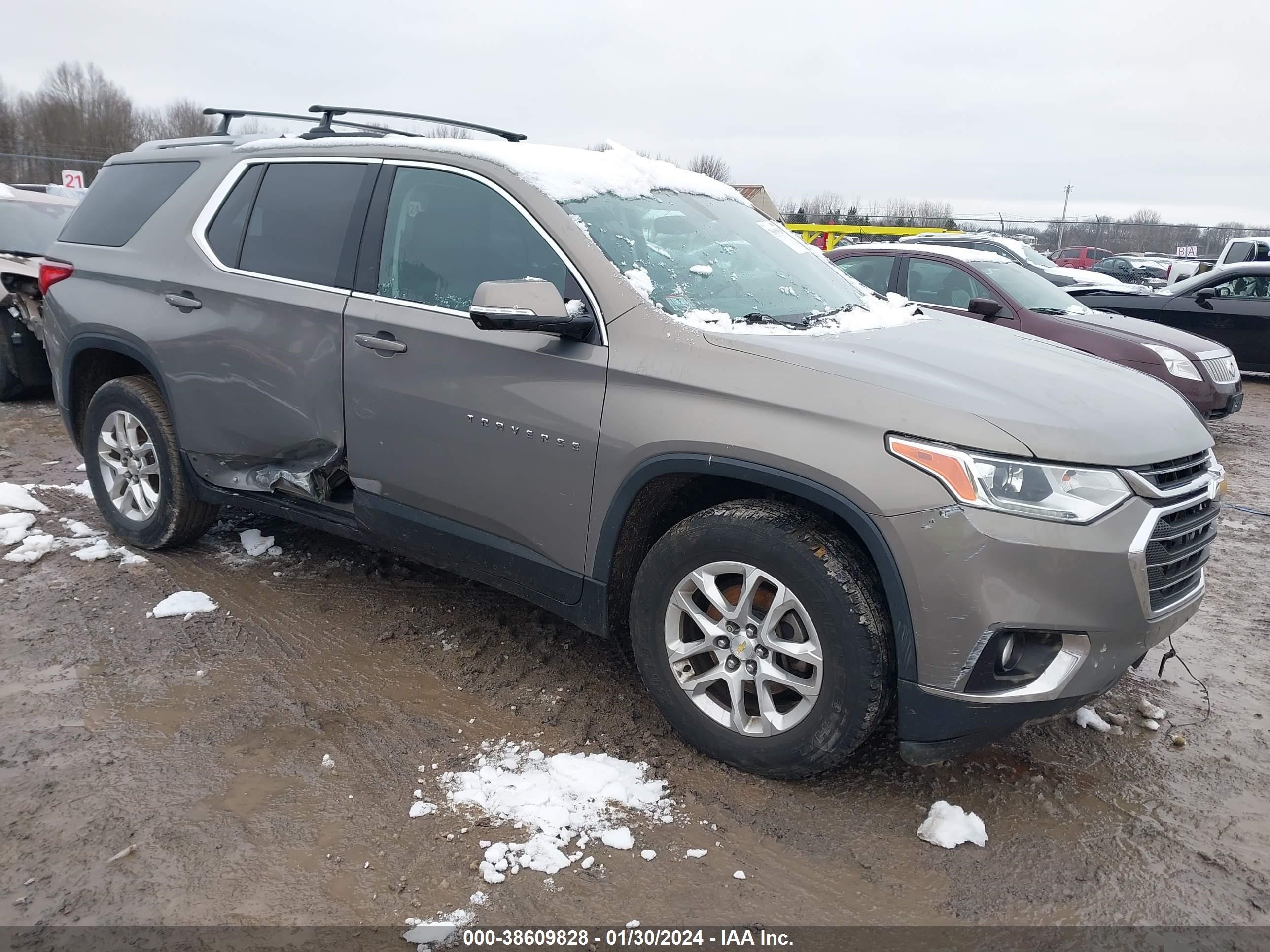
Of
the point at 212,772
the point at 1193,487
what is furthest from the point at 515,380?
the point at 1193,487

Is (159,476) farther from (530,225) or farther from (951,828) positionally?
(951,828)

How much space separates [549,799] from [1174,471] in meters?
2.04

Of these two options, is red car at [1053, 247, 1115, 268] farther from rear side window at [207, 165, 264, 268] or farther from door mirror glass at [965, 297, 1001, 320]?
rear side window at [207, 165, 264, 268]

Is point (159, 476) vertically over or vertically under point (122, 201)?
under

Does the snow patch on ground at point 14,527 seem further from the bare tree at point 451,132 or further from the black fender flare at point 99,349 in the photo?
the bare tree at point 451,132

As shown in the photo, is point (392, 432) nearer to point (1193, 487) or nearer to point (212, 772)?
point (212, 772)

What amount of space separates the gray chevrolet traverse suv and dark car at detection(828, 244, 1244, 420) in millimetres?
4381

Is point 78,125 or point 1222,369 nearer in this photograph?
point 1222,369

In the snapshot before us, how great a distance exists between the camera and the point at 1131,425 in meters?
2.68

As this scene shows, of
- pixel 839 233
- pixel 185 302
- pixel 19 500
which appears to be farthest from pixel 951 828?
pixel 839 233

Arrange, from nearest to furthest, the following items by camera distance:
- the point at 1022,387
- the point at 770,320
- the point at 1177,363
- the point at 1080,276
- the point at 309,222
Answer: the point at 1022,387
the point at 770,320
the point at 309,222
the point at 1177,363
the point at 1080,276

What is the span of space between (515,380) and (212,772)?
5.06 ft

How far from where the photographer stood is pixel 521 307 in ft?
9.43

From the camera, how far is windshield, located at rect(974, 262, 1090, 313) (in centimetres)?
807
